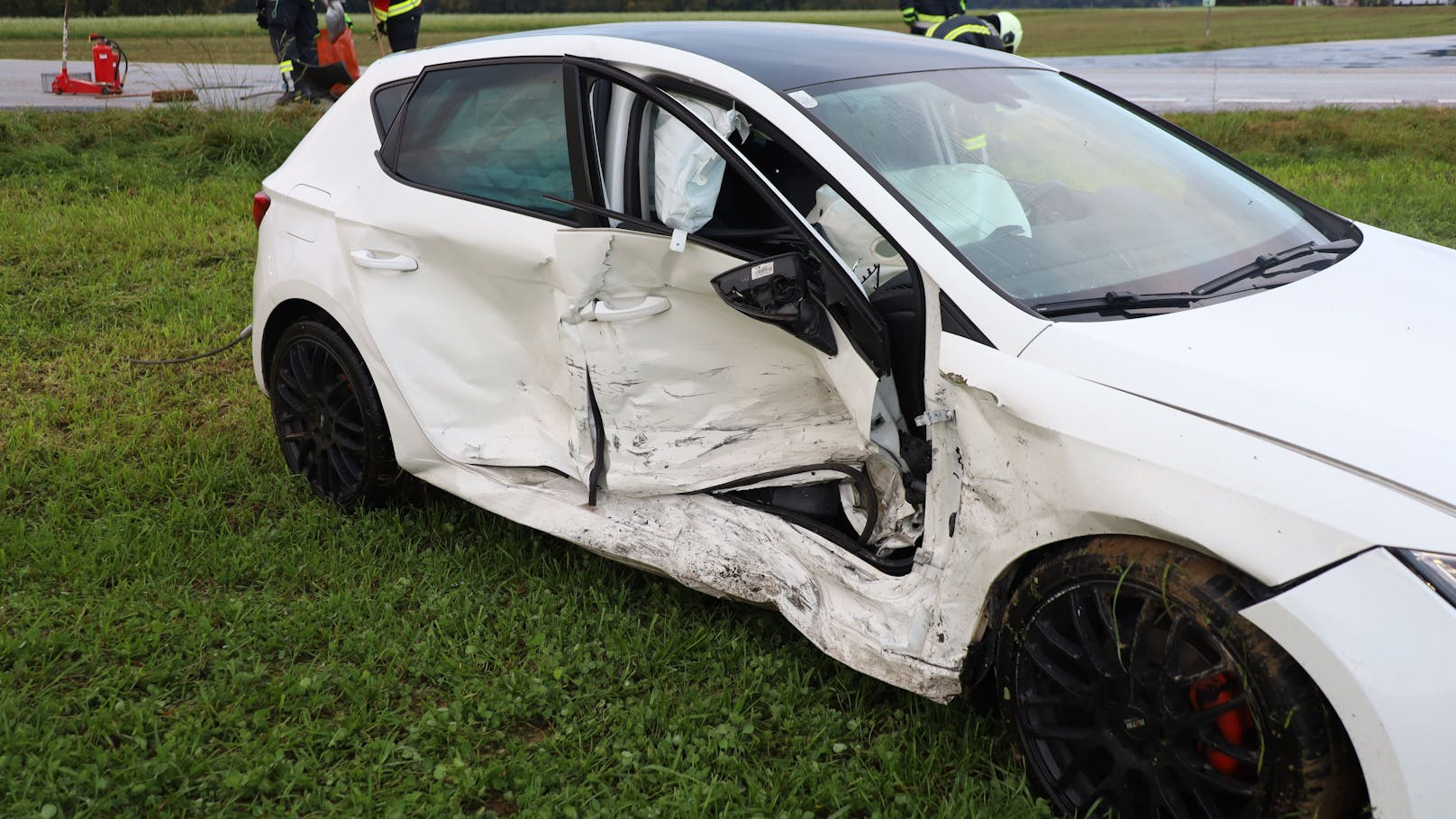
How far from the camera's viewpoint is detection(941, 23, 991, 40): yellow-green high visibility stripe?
6738 millimetres

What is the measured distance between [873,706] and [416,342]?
1703 millimetres

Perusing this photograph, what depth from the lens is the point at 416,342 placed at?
3570 millimetres

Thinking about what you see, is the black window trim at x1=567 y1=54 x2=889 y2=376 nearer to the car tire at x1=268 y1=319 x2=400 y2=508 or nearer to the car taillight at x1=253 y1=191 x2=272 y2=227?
the car tire at x1=268 y1=319 x2=400 y2=508

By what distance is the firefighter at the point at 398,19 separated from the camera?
31.7 feet

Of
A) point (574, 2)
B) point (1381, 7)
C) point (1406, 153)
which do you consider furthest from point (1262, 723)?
A: point (574, 2)

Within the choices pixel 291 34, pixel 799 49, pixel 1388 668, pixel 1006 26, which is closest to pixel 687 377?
pixel 799 49

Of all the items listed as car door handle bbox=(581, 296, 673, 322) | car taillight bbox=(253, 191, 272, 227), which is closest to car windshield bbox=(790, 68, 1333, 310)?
car door handle bbox=(581, 296, 673, 322)

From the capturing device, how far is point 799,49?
3.25 m

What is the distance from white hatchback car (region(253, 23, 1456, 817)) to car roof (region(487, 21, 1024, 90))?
22mm

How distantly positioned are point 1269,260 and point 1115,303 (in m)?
0.56

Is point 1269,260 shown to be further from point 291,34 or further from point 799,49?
point 291,34

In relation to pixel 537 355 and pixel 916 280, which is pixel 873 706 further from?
pixel 537 355

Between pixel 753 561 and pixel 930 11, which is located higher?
pixel 930 11

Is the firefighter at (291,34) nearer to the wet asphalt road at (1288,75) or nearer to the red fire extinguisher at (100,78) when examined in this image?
the red fire extinguisher at (100,78)
